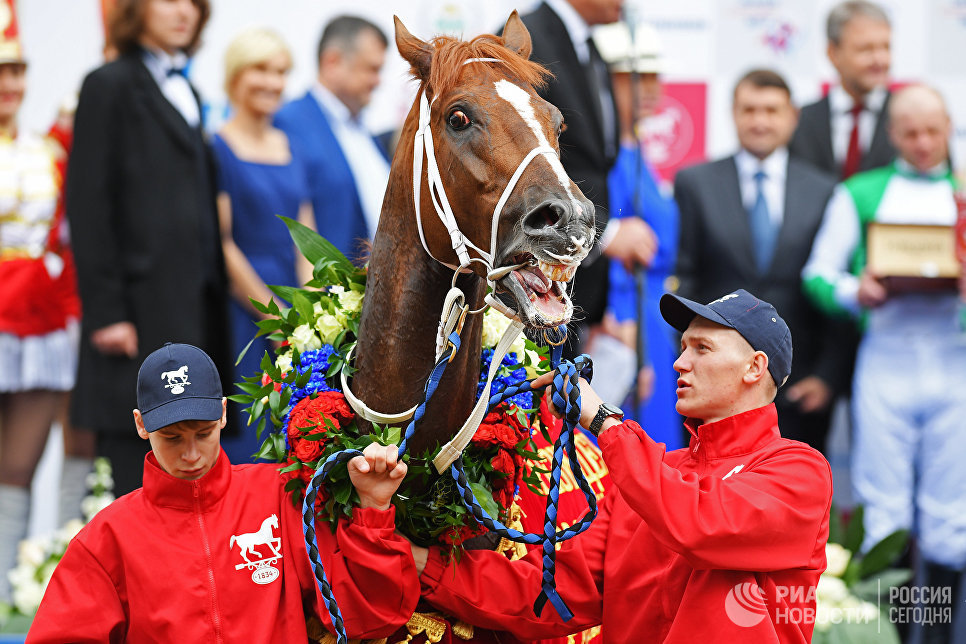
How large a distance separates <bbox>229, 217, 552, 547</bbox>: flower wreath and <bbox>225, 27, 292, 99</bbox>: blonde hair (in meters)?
2.59

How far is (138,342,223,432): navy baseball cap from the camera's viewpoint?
2691 mm

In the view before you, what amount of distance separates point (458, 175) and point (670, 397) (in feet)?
12.8

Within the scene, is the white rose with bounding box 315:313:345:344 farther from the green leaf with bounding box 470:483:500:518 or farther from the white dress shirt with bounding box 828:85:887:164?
the white dress shirt with bounding box 828:85:887:164

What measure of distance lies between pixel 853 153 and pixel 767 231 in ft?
3.21

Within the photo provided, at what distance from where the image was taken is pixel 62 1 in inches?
241

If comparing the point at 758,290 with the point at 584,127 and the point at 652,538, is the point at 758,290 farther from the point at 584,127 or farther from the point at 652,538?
the point at 652,538

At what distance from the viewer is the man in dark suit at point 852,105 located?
6.20 m

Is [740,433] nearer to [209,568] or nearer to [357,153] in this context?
[209,568]

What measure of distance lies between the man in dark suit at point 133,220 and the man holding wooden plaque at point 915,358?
309 cm

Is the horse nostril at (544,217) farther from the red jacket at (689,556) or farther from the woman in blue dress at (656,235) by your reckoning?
the woman in blue dress at (656,235)

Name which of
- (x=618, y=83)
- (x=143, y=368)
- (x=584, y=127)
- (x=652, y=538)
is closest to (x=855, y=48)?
(x=618, y=83)

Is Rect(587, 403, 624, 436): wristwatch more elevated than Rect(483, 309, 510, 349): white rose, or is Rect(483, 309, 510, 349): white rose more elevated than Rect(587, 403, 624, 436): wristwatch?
Rect(483, 309, 510, 349): white rose

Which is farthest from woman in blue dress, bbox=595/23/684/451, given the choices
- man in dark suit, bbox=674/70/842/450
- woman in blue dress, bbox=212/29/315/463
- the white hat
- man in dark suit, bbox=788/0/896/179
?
woman in blue dress, bbox=212/29/315/463

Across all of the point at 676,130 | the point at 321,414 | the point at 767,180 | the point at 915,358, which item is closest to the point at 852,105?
the point at 767,180
